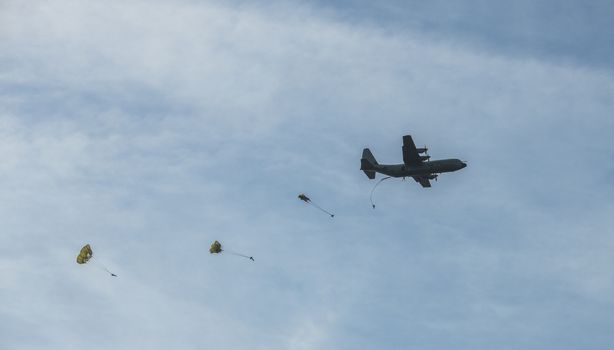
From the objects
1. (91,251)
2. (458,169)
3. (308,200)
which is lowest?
(91,251)

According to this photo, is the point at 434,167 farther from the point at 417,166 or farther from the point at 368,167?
the point at 368,167

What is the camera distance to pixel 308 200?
93812mm

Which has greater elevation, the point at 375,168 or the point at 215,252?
the point at 375,168

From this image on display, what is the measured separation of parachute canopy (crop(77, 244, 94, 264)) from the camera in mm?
91675

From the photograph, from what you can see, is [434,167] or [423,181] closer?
[434,167]

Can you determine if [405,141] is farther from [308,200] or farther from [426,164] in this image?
[308,200]

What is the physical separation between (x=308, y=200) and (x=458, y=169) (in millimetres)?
31096

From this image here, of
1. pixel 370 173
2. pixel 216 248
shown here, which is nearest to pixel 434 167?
pixel 370 173

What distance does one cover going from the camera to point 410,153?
110m

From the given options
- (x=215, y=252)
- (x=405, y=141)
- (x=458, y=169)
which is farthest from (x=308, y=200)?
(x=458, y=169)

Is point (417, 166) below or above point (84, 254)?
above

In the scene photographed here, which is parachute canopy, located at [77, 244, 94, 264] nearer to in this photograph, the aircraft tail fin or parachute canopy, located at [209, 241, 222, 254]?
parachute canopy, located at [209, 241, 222, 254]

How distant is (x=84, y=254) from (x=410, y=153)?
2101 inches

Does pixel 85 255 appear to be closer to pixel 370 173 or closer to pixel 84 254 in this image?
pixel 84 254
